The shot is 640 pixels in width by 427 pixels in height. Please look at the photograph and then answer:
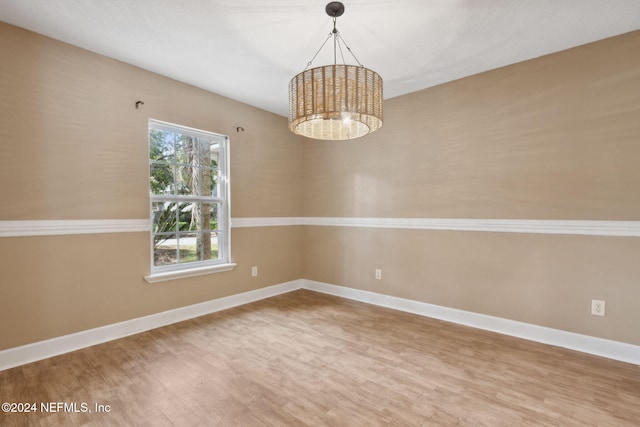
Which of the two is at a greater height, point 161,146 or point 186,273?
point 161,146

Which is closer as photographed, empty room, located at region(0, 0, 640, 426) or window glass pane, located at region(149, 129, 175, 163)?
empty room, located at region(0, 0, 640, 426)

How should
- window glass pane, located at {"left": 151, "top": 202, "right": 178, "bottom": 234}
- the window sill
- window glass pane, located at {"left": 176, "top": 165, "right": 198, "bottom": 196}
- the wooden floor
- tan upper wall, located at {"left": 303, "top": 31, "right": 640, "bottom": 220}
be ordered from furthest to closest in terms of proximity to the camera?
1. window glass pane, located at {"left": 176, "top": 165, "right": 198, "bottom": 196}
2. window glass pane, located at {"left": 151, "top": 202, "right": 178, "bottom": 234}
3. the window sill
4. tan upper wall, located at {"left": 303, "top": 31, "right": 640, "bottom": 220}
5. the wooden floor

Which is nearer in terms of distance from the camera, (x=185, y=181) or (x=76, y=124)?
(x=76, y=124)

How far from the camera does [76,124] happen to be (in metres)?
2.44

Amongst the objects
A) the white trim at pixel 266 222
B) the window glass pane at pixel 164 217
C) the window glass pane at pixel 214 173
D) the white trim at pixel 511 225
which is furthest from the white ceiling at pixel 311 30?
the white trim at pixel 266 222

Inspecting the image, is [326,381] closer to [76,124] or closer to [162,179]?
[162,179]

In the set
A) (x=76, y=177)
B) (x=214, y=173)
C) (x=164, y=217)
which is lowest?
(x=164, y=217)

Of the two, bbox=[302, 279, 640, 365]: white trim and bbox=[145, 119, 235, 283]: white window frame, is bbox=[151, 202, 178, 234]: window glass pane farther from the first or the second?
bbox=[302, 279, 640, 365]: white trim

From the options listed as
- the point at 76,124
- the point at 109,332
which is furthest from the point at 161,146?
the point at 109,332

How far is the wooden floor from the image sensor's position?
165 cm

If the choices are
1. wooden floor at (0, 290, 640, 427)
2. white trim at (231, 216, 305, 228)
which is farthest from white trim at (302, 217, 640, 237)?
wooden floor at (0, 290, 640, 427)

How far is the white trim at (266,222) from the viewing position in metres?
3.63

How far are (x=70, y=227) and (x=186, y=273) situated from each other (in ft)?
3.51

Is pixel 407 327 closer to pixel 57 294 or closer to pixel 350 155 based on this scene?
pixel 350 155
